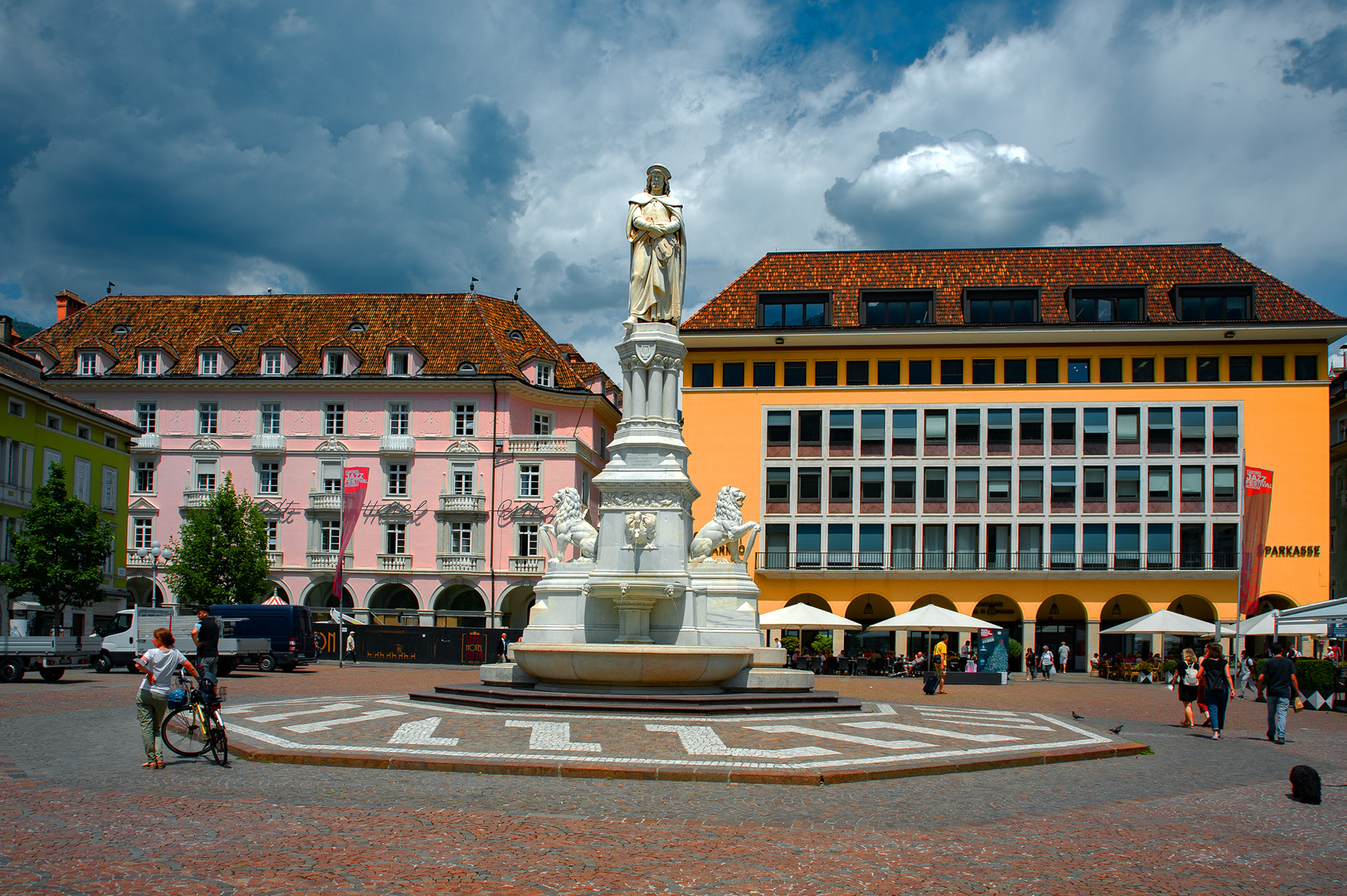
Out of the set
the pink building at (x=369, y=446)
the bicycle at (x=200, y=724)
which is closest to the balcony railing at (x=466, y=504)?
the pink building at (x=369, y=446)

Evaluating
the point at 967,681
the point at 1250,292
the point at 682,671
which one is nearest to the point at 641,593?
the point at 682,671

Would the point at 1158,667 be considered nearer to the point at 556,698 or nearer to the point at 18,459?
the point at 556,698

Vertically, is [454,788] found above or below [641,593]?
below

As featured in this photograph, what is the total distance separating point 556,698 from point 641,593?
2.81 metres

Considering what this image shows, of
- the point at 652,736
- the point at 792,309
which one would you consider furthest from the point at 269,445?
the point at 652,736

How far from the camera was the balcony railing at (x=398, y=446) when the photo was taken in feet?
190

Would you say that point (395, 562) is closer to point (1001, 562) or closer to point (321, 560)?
point (321, 560)

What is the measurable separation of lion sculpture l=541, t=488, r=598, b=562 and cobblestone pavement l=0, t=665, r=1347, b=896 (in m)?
10.1

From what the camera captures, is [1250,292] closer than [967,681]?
No

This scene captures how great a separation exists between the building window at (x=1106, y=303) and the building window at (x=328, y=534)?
3821cm

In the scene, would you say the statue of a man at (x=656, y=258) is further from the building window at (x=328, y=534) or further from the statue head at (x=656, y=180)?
the building window at (x=328, y=534)

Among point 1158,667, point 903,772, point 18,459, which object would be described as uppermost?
point 18,459

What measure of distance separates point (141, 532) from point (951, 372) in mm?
42358

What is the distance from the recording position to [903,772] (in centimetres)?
1241
